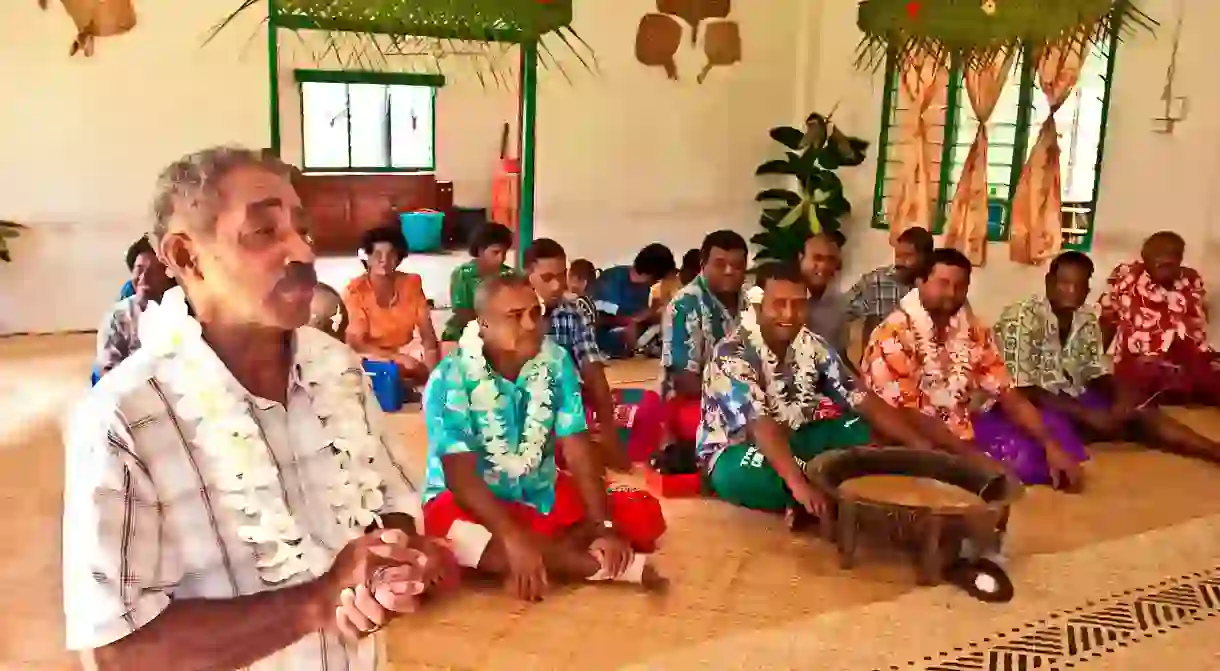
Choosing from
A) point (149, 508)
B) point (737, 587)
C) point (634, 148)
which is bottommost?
point (737, 587)

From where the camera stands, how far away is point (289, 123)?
9.55m

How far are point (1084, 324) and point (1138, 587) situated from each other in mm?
1534

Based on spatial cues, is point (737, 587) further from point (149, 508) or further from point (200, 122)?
point (200, 122)

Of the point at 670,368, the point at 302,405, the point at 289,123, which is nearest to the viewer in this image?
the point at 302,405

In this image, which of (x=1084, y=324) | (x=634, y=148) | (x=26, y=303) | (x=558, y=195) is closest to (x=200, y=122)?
(x=26, y=303)

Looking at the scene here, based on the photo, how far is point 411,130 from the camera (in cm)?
1057

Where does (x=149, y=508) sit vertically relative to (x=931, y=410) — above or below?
above

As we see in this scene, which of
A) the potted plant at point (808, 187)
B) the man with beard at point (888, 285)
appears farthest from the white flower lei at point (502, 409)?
the potted plant at point (808, 187)

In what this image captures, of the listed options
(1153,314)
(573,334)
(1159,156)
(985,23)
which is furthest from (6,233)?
(1159,156)

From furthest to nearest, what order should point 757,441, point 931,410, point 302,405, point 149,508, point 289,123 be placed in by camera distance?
point 289,123 < point 931,410 < point 757,441 < point 302,405 < point 149,508

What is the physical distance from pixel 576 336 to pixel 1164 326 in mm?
2899

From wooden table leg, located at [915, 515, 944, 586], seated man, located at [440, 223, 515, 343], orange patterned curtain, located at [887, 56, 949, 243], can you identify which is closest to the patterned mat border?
wooden table leg, located at [915, 515, 944, 586]

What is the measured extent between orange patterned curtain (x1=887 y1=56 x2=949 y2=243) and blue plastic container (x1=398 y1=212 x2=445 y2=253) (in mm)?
5122

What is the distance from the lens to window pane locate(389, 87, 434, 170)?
413 inches
